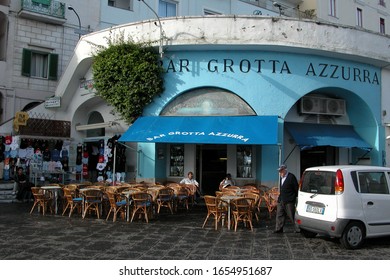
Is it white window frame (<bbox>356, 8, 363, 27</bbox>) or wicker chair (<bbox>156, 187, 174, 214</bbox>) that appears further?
white window frame (<bbox>356, 8, 363, 27</bbox>)

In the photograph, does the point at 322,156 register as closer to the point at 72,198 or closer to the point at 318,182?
the point at 318,182

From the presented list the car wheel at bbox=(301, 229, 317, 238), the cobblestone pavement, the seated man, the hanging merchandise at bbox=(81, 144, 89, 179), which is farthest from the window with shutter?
the car wheel at bbox=(301, 229, 317, 238)

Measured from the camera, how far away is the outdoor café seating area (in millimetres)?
9789

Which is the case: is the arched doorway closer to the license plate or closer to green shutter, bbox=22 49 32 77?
the license plate

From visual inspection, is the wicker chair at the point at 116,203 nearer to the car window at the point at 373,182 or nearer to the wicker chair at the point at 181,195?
the wicker chair at the point at 181,195

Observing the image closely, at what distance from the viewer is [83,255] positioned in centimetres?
700

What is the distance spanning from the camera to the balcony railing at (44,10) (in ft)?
66.2

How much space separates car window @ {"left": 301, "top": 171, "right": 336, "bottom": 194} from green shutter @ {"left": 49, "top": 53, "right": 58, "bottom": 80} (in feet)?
55.0

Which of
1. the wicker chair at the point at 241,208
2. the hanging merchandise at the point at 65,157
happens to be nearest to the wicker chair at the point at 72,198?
the wicker chair at the point at 241,208

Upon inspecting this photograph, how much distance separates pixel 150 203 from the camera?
10859 mm

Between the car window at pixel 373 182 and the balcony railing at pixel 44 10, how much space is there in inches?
720

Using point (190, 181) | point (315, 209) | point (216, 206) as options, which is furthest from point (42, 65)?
point (315, 209)
